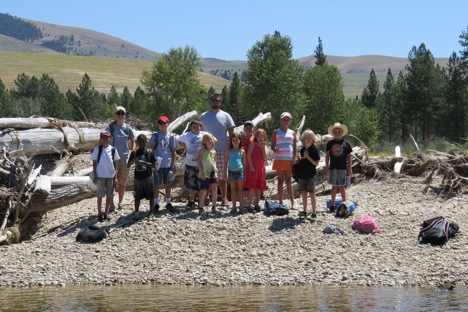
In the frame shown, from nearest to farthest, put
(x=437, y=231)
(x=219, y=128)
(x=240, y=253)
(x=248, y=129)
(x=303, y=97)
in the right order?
(x=240, y=253), (x=437, y=231), (x=219, y=128), (x=248, y=129), (x=303, y=97)

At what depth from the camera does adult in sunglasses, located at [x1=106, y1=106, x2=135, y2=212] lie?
1352 cm

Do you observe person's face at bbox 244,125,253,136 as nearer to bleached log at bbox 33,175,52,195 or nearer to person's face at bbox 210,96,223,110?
person's face at bbox 210,96,223,110

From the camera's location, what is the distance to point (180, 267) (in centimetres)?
1116

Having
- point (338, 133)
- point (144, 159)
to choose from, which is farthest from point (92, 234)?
point (338, 133)

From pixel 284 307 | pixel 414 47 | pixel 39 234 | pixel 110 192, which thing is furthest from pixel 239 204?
pixel 414 47

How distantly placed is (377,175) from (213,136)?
5.03 m

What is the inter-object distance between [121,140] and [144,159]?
909mm

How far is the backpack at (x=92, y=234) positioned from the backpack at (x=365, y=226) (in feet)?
13.6

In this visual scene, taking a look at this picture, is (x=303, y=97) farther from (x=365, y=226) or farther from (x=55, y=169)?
(x=365, y=226)

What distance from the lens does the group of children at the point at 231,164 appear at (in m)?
12.9

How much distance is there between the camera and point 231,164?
13.0 meters

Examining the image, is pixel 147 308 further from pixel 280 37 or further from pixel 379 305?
pixel 280 37

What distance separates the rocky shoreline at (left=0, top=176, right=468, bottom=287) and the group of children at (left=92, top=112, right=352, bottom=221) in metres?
0.43

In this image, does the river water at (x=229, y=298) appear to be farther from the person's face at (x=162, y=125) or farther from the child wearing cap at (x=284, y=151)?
the person's face at (x=162, y=125)
